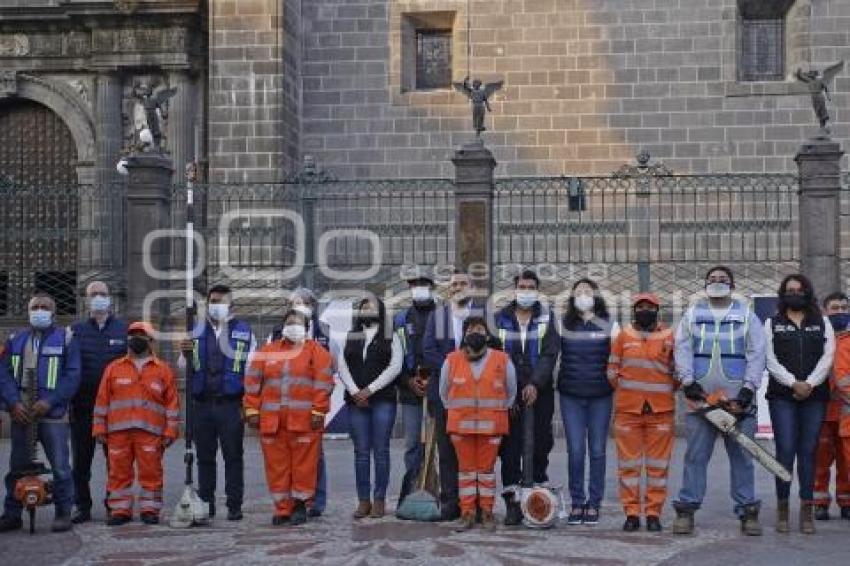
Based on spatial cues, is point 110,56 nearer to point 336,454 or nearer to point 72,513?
point 336,454

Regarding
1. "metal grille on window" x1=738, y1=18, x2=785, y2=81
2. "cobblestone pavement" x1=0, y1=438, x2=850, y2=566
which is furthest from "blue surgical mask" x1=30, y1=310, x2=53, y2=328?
"metal grille on window" x1=738, y1=18, x2=785, y2=81

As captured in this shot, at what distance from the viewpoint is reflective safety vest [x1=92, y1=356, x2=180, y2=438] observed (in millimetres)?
10672

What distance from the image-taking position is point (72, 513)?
36.2ft

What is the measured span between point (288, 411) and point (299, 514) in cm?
78

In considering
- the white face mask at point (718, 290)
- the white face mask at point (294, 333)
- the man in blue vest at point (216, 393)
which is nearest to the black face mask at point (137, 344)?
the man in blue vest at point (216, 393)

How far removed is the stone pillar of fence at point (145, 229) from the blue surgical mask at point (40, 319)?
7304mm

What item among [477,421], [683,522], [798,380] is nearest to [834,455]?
[798,380]

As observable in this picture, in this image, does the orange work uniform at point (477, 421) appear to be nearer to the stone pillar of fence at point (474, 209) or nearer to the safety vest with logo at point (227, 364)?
the safety vest with logo at point (227, 364)

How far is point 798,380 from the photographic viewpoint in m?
10.1

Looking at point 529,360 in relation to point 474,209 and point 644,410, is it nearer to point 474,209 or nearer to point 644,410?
point 644,410

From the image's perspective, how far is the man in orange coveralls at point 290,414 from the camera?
34.7ft

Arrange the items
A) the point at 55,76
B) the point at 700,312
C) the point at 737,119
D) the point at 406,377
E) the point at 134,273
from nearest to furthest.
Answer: the point at 700,312 → the point at 406,377 → the point at 134,273 → the point at 737,119 → the point at 55,76

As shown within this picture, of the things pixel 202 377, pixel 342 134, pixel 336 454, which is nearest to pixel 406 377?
pixel 202 377

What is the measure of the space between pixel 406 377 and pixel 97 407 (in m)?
2.40
